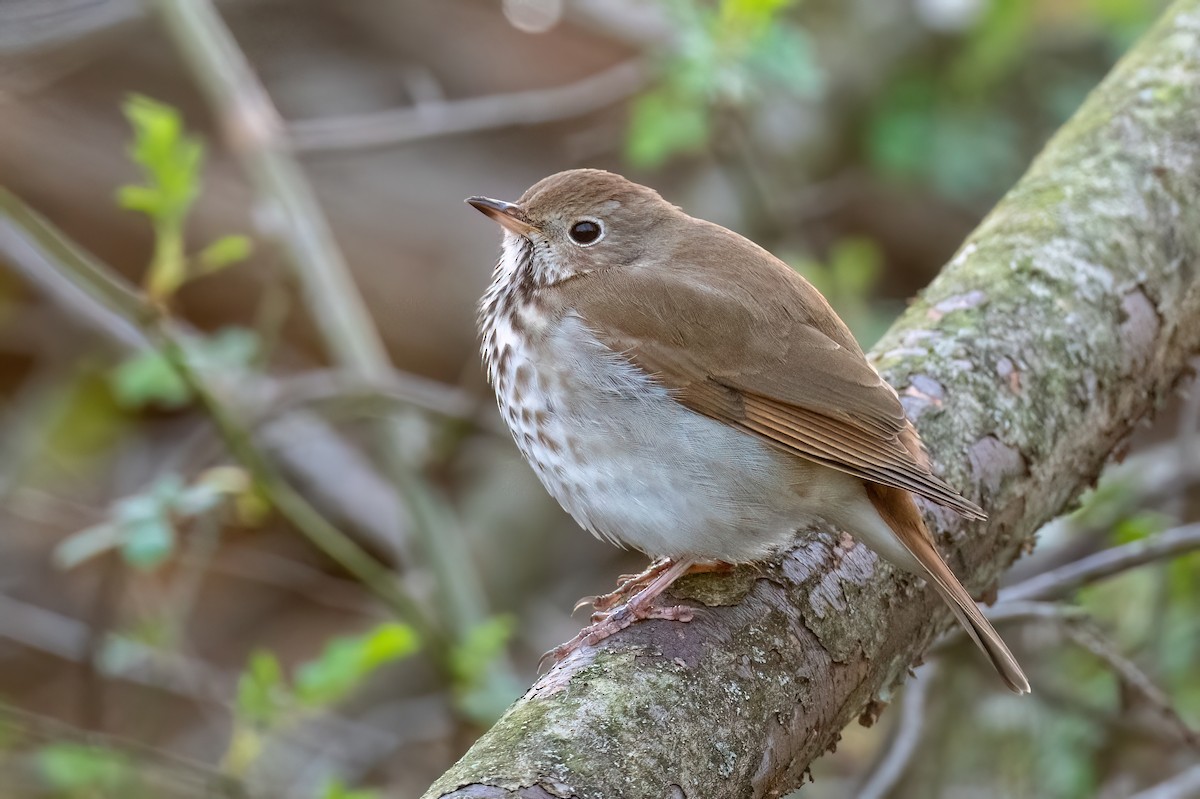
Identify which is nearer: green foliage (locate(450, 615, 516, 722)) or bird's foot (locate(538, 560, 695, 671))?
bird's foot (locate(538, 560, 695, 671))

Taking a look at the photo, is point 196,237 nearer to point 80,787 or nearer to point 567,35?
point 567,35

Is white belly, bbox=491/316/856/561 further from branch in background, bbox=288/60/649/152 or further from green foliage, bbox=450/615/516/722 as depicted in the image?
branch in background, bbox=288/60/649/152

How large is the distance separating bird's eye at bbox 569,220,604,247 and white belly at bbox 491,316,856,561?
1.15 feet

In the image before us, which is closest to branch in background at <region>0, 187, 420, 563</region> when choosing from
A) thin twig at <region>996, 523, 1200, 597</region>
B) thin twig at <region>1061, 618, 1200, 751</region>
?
thin twig at <region>996, 523, 1200, 597</region>

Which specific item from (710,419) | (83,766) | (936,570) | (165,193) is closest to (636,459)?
(710,419)

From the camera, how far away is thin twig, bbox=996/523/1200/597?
294 centimetres

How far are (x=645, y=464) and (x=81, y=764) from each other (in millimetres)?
1750

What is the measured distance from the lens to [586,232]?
2992 mm

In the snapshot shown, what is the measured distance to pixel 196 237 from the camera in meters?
6.62

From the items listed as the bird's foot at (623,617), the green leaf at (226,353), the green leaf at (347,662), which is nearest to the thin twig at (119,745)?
the green leaf at (347,662)

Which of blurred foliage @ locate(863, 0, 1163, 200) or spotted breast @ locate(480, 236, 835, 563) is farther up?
blurred foliage @ locate(863, 0, 1163, 200)

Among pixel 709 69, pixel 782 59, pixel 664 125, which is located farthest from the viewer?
pixel 664 125

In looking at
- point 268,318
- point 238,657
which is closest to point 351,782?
point 268,318

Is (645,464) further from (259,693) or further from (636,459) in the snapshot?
(259,693)
